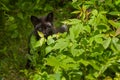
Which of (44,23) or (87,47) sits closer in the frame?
(87,47)

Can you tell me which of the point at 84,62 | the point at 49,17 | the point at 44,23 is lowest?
the point at 84,62

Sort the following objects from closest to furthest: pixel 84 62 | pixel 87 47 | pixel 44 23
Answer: pixel 84 62 < pixel 87 47 < pixel 44 23

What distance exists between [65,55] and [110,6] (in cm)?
134

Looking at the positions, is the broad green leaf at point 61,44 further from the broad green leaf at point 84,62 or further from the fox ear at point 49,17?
the fox ear at point 49,17

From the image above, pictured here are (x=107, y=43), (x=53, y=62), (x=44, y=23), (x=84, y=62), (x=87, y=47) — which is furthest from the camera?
(x=44, y=23)

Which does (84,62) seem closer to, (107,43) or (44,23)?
(107,43)

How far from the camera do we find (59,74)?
187 inches

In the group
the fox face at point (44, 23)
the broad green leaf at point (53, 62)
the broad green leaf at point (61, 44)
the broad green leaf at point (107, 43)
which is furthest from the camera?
the fox face at point (44, 23)

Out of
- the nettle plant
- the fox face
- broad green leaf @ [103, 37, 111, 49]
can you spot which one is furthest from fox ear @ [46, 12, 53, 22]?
broad green leaf @ [103, 37, 111, 49]

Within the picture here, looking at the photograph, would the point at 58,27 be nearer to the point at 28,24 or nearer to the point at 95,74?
the point at 28,24

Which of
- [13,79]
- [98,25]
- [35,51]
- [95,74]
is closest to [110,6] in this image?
[98,25]

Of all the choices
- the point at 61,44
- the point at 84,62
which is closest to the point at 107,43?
the point at 84,62

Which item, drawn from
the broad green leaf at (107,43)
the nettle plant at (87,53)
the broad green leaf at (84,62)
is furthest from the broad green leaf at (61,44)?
the broad green leaf at (107,43)

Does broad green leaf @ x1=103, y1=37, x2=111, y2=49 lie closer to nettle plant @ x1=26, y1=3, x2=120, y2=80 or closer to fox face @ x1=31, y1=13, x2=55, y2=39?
nettle plant @ x1=26, y1=3, x2=120, y2=80
